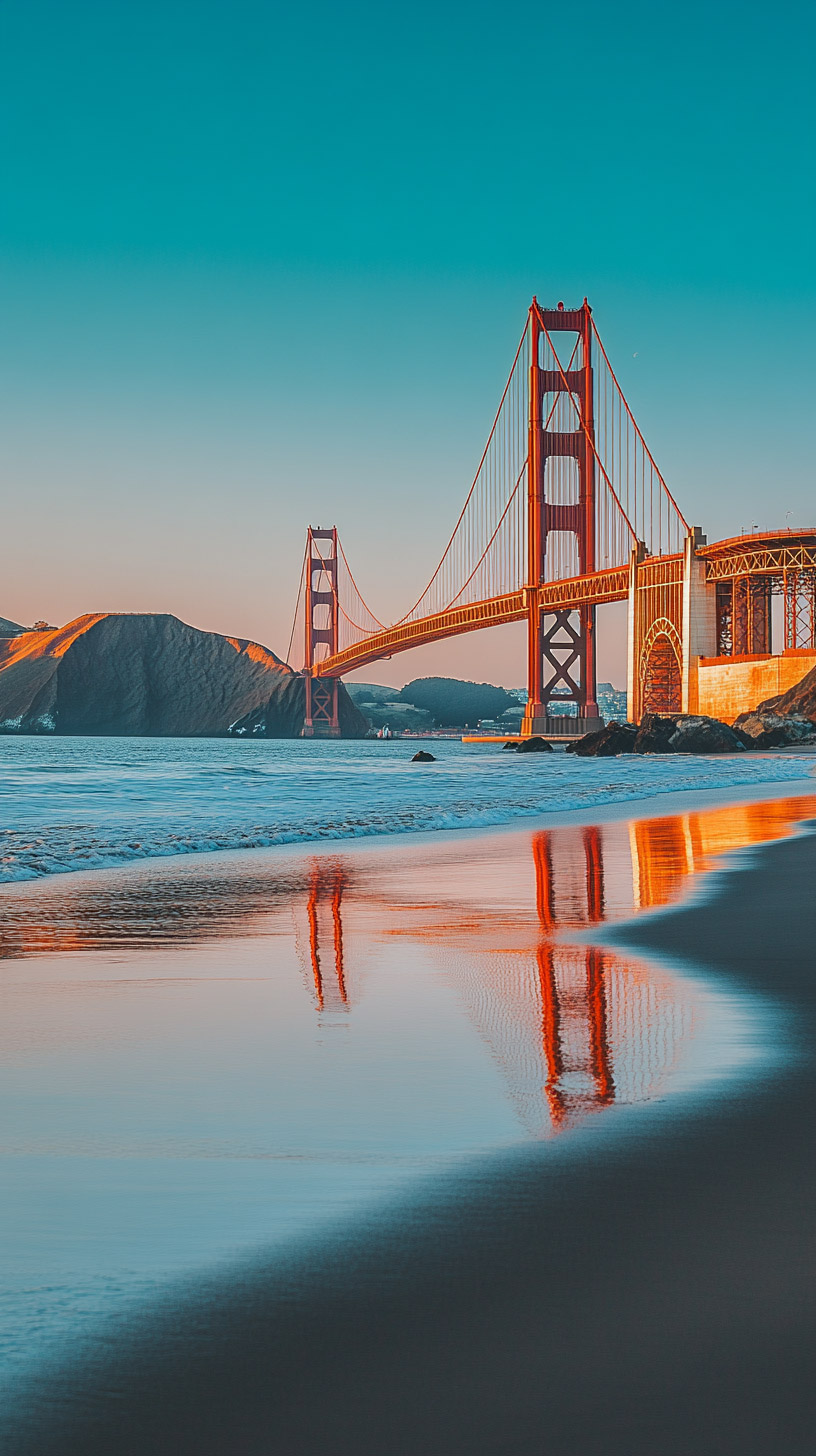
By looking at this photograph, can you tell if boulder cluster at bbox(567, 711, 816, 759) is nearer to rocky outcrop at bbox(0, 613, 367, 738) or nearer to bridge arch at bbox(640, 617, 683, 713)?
bridge arch at bbox(640, 617, 683, 713)

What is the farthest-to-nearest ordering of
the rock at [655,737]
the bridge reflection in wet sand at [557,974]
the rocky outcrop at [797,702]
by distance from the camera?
the rocky outcrop at [797,702]
the rock at [655,737]
the bridge reflection in wet sand at [557,974]

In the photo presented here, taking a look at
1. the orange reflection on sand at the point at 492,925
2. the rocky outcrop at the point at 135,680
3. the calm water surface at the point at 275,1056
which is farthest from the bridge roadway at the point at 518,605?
the rocky outcrop at the point at 135,680

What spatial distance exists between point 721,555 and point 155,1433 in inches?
2623

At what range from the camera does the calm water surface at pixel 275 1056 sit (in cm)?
237

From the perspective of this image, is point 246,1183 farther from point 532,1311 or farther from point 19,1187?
point 532,1311

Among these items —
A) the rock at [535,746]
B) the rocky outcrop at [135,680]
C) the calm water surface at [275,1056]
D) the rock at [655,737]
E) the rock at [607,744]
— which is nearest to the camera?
the calm water surface at [275,1056]

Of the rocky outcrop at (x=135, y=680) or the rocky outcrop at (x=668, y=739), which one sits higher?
the rocky outcrop at (x=135, y=680)

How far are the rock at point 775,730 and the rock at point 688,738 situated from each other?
201 cm

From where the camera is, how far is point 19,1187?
2.58 metres

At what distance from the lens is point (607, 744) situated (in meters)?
47.5

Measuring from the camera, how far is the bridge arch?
68.4 m

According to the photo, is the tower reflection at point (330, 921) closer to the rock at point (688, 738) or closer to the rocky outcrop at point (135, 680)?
the rock at point (688, 738)

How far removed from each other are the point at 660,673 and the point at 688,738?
2259cm

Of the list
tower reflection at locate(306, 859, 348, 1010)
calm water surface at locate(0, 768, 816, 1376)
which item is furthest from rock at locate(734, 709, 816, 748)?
calm water surface at locate(0, 768, 816, 1376)
